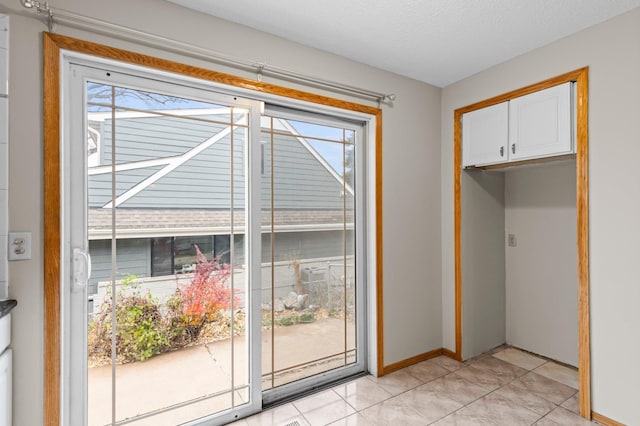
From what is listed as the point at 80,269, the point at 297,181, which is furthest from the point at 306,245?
the point at 80,269

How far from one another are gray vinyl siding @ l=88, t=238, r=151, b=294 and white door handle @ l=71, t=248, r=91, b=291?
5 cm

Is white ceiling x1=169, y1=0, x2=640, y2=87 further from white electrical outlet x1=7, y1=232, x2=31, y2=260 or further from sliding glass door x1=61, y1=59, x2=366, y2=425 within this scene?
white electrical outlet x1=7, y1=232, x2=31, y2=260

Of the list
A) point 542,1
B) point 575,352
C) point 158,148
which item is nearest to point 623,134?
point 542,1

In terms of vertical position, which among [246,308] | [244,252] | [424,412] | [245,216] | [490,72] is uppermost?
[490,72]

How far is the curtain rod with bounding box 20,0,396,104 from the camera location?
1.49 metres

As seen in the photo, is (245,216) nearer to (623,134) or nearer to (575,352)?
(623,134)

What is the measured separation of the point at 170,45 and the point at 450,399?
2.83m

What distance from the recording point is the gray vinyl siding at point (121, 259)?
170cm

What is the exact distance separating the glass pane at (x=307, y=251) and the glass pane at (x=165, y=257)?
0.77 feet

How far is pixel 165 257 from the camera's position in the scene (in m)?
1.86

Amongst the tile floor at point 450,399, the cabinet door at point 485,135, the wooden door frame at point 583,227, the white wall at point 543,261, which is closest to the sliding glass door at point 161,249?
the tile floor at point 450,399

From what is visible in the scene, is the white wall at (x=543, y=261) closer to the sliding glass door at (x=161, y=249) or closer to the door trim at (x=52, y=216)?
the sliding glass door at (x=161, y=249)

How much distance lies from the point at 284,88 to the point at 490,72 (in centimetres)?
172

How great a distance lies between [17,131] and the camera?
4.79 feet
